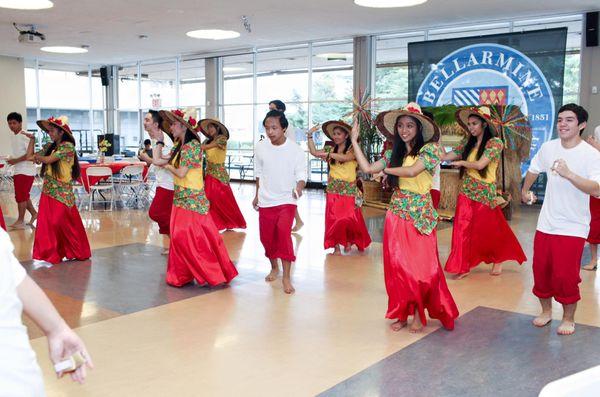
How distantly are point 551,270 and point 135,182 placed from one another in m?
8.29

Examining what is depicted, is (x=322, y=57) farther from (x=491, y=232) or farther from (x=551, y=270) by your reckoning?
(x=551, y=270)

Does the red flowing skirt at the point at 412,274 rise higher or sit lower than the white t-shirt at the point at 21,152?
lower

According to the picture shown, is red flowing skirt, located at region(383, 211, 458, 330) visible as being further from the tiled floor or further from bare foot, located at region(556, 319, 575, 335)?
bare foot, located at region(556, 319, 575, 335)

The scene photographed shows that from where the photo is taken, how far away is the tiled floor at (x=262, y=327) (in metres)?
3.27

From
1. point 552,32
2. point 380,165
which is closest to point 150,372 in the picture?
point 380,165

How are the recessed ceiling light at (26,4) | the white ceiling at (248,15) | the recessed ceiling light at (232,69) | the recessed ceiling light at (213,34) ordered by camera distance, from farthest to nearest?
the recessed ceiling light at (232,69), the recessed ceiling light at (213,34), the white ceiling at (248,15), the recessed ceiling light at (26,4)

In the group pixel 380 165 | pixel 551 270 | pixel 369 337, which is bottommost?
pixel 369 337

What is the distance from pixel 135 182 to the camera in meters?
10.8

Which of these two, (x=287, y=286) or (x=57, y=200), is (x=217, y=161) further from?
(x=287, y=286)

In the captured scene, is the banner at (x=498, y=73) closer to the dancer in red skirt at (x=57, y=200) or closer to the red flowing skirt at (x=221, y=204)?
the red flowing skirt at (x=221, y=204)

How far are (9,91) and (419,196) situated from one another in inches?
614

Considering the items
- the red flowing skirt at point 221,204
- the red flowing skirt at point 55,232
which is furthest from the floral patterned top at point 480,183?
the red flowing skirt at point 55,232

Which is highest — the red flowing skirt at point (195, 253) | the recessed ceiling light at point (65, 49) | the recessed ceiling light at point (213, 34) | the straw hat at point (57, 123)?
the recessed ceiling light at point (213, 34)

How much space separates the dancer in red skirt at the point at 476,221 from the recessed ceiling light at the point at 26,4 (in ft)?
23.7
